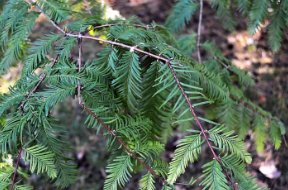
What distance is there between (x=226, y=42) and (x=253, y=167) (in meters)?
1.86

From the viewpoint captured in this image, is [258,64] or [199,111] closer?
[199,111]

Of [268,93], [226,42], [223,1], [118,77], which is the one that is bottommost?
[268,93]

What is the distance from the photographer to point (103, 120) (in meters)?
0.77

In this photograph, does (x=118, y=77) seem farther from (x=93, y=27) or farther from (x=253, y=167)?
(x=253, y=167)

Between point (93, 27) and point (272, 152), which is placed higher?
point (93, 27)

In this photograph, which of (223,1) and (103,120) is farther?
(223,1)

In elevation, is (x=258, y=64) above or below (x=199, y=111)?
above

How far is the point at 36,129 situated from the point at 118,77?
328 millimetres

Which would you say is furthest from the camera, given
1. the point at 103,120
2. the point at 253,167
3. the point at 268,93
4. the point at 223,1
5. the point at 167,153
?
the point at 268,93

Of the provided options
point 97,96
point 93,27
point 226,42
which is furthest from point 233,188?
point 226,42

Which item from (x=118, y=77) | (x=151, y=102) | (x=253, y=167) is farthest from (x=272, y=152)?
(x=118, y=77)

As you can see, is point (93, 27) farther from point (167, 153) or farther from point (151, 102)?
point (167, 153)

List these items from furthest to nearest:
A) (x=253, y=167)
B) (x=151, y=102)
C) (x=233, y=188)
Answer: (x=253, y=167) → (x=151, y=102) → (x=233, y=188)

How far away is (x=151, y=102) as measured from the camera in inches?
34.6
